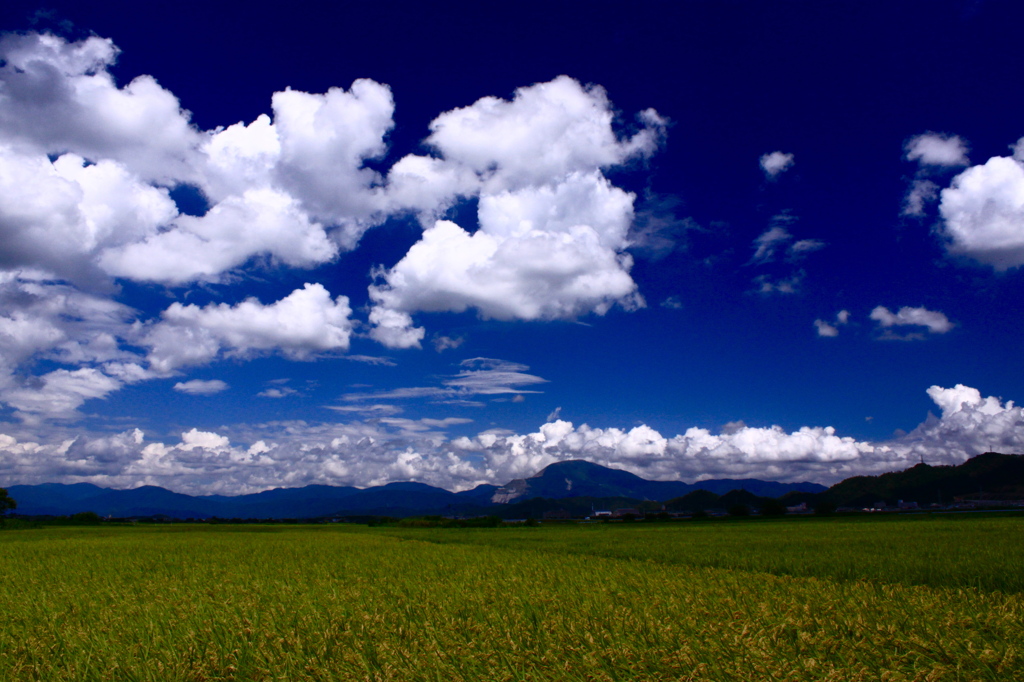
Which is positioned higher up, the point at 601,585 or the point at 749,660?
the point at 749,660

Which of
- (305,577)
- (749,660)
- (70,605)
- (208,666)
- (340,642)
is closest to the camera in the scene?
(749,660)

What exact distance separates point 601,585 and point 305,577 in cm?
802

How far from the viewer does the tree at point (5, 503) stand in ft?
305

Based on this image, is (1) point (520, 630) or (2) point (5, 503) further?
(2) point (5, 503)

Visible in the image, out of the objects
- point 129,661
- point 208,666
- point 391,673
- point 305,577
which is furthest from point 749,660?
point 305,577

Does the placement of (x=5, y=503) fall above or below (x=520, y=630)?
below

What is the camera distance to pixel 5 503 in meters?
94.1

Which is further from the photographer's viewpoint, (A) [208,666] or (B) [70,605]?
(B) [70,605]

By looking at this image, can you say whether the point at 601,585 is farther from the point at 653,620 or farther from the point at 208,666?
the point at 208,666

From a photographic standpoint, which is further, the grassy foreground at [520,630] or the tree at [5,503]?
the tree at [5,503]

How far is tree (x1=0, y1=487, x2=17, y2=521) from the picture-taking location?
9300 centimetres

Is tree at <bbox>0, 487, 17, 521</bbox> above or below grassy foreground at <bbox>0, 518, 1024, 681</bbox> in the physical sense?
below

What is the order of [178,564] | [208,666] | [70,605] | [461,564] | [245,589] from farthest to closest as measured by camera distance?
[178,564], [461,564], [245,589], [70,605], [208,666]

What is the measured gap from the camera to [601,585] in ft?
35.0
